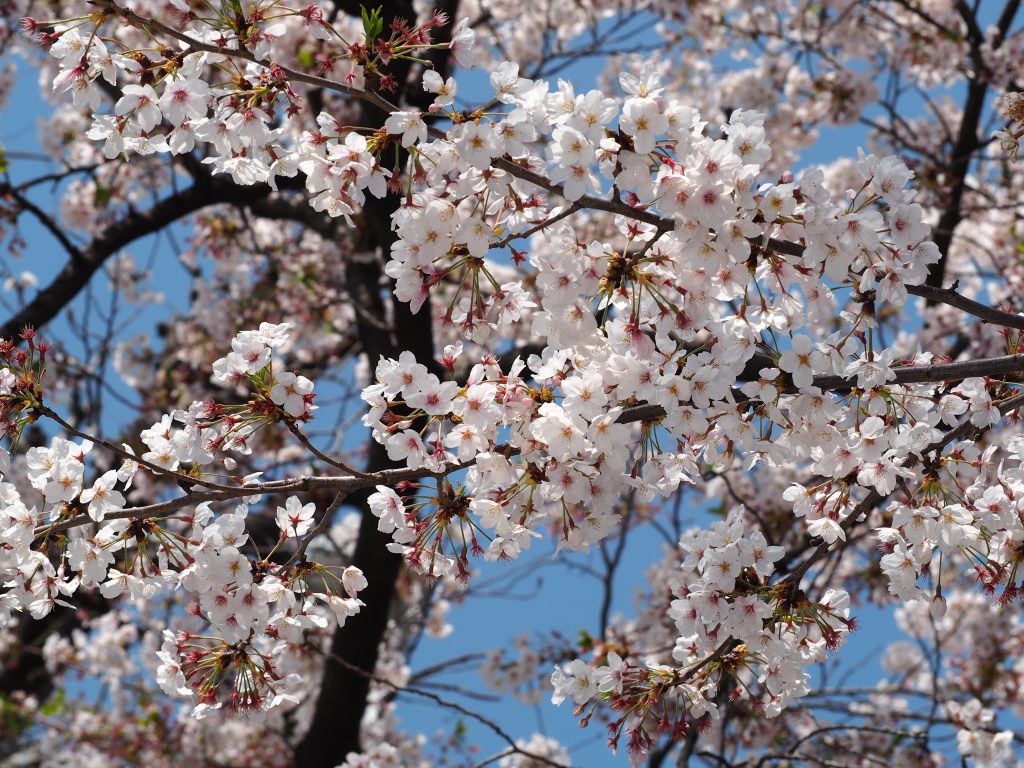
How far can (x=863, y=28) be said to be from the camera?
746 cm

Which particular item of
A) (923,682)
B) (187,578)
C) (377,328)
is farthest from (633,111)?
(923,682)

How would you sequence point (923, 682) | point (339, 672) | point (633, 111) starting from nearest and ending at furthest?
1. point (633, 111)
2. point (339, 672)
3. point (923, 682)

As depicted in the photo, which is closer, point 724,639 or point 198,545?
point 198,545

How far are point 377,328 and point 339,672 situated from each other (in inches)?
73.0

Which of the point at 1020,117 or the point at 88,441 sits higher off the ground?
the point at 1020,117

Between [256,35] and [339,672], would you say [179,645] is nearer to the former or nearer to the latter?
[256,35]

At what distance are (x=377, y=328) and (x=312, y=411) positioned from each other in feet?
11.6

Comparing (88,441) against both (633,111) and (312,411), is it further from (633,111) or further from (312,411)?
(633,111)

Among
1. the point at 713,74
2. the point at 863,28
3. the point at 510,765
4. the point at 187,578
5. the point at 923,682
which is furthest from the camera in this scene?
the point at 713,74

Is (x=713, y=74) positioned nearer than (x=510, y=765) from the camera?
No

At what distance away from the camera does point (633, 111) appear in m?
1.91

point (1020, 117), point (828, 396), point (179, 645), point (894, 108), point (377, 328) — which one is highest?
point (894, 108)

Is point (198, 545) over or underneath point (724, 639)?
underneath

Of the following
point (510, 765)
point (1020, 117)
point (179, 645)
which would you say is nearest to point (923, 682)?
point (510, 765)
